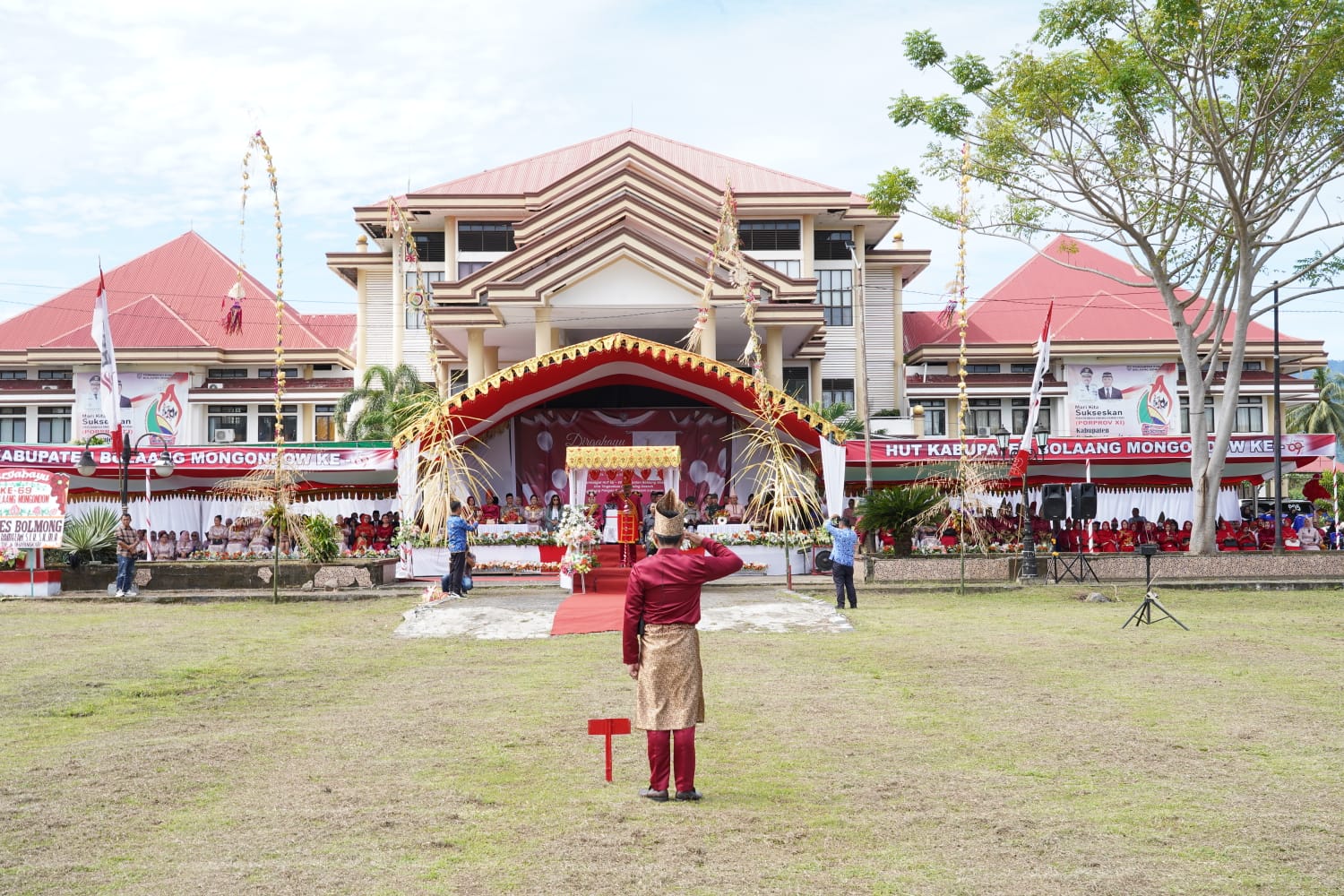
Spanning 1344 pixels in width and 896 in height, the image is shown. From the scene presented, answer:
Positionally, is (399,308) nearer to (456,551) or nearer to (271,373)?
(271,373)

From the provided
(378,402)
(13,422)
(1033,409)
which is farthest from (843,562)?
(13,422)

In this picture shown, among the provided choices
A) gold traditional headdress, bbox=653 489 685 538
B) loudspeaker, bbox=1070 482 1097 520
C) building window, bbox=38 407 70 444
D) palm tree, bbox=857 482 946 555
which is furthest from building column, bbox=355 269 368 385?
gold traditional headdress, bbox=653 489 685 538

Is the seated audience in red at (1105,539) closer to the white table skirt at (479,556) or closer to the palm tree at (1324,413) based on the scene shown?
the white table skirt at (479,556)

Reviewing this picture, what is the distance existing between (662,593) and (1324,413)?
235 ft

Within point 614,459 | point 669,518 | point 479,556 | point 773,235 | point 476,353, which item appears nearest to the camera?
point 669,518

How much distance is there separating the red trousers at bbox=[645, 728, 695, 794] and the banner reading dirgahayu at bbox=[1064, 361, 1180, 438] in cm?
4210

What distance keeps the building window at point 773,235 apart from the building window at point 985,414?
9044mm

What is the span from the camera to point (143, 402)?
4628 centimetres

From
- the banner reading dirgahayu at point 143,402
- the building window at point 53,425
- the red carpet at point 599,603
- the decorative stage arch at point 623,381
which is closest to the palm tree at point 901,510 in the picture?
the decorative stage arch at point 623,381

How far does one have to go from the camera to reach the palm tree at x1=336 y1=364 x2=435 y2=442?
39.2 metres

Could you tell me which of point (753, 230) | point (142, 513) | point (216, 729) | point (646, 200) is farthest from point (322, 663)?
point (753, 230)

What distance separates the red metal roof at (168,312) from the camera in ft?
155

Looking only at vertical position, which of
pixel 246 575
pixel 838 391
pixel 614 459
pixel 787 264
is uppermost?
pixel 787 264

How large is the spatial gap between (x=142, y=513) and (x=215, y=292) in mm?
21287
